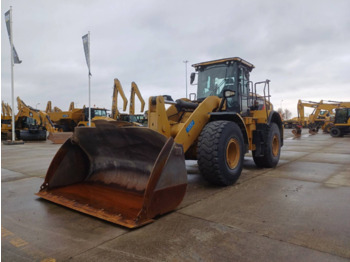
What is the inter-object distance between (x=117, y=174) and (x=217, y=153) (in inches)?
65.1

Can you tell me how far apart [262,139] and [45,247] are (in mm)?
4916

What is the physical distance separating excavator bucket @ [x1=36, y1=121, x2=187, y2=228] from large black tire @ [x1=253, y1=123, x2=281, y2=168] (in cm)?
314

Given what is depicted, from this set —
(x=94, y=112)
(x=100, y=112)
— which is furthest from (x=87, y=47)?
(x=100, y=112)

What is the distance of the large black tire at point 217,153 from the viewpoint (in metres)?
4.05

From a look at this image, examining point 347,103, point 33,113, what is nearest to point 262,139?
point 33,113

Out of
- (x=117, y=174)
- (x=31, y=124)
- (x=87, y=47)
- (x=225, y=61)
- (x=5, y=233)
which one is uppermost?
(x=87, y=47)

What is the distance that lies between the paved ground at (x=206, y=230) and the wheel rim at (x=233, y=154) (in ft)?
1.43

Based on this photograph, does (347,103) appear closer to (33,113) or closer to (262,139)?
(262,139)

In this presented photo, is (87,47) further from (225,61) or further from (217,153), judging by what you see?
(217,153)

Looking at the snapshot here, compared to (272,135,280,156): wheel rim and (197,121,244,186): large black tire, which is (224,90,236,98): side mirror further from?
(272,135,280,156): wheel rim

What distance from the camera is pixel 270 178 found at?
17.1 ft

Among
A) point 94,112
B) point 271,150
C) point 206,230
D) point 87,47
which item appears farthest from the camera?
point 94,112

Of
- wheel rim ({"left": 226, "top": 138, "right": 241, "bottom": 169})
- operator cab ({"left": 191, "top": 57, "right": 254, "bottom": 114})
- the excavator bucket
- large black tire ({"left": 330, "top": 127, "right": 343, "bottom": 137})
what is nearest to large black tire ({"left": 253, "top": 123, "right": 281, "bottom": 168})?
operator cab ({"left": 191, "top": 57, "right": 254, "bottom": 114})

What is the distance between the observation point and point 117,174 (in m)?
4.28
